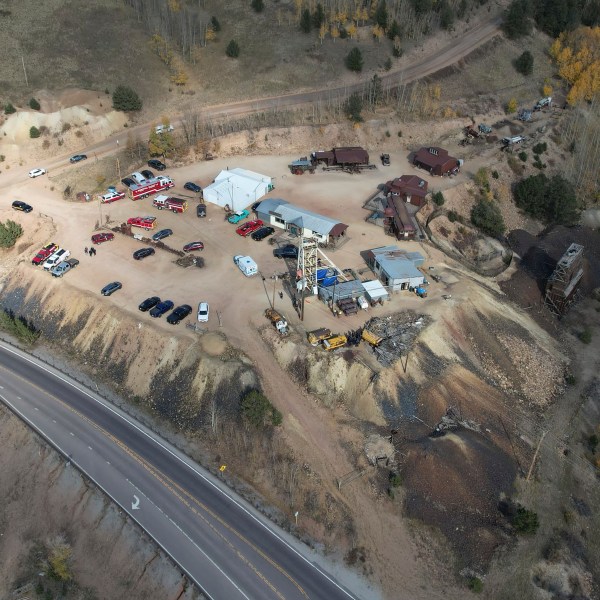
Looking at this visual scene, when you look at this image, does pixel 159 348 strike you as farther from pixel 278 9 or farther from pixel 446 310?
pixel 278 9

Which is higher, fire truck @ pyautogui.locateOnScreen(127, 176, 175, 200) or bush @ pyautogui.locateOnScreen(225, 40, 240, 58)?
bush @ pyautogui.locateOnScreen(225, 40, 240, 58)

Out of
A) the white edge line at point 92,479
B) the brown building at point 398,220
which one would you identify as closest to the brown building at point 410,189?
the brown building at point 398,220

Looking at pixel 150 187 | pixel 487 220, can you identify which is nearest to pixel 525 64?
pixel 487 220

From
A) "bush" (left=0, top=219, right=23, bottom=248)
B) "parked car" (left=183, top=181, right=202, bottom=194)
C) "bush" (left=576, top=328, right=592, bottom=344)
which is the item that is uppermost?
"parked car" (left=183, top=181, right=202, bottom=194)

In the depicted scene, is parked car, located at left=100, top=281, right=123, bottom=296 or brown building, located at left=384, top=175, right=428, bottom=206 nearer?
parked car, located at left=100, top=281, right=123, bottom=296

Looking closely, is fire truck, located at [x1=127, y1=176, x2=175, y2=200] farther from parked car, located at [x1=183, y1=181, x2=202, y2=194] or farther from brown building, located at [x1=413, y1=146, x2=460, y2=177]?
brown building, located at [x1=413, y1=146, x2=460, y2=177]

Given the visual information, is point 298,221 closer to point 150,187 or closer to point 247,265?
point 247,265

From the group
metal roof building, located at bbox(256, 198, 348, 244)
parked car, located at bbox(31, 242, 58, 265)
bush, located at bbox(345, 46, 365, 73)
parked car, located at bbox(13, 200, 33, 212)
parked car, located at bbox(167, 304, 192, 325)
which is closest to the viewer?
parked car, located at bbox(167, 304, 192, 325)

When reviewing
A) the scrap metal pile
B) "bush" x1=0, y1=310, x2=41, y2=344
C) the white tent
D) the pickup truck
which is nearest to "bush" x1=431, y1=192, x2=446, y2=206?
the white tent
